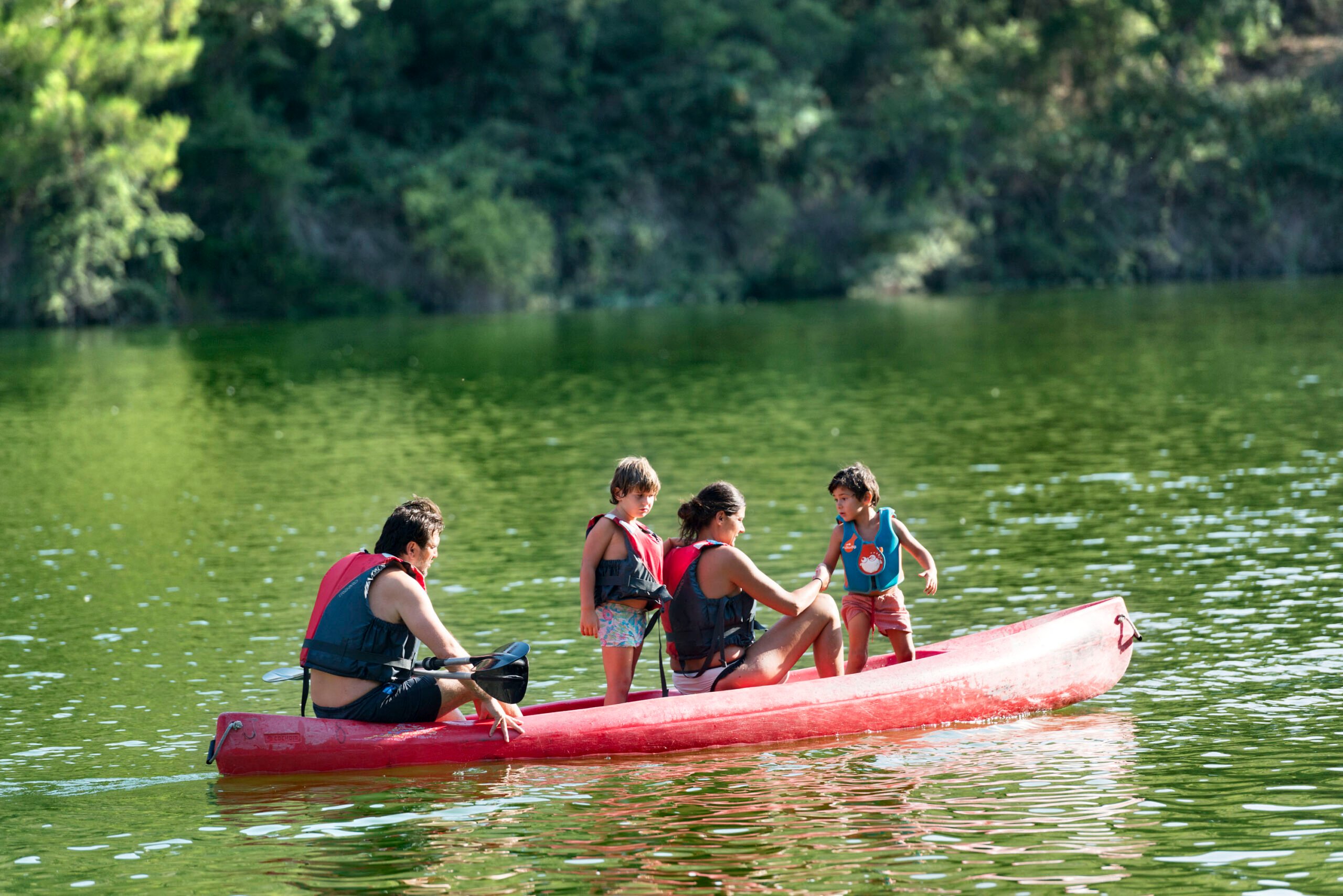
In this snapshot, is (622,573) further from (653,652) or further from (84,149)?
(84,149)

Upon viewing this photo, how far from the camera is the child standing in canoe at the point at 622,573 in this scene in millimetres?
8305

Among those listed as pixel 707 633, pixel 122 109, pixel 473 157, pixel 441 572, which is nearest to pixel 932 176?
pixel 473 157

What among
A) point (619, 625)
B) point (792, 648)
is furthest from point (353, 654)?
point (792, 648)

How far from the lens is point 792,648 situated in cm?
880

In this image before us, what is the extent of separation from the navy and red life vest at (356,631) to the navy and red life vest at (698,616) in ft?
4.35

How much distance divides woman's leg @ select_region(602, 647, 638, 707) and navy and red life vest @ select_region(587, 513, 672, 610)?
0.30m

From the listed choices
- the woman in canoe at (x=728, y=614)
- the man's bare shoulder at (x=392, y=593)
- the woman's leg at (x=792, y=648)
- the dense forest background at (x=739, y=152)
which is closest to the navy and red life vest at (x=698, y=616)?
the woman in canoe at (x=728, y=614)

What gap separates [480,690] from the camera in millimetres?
8125

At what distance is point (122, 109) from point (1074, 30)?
3118 centimetres

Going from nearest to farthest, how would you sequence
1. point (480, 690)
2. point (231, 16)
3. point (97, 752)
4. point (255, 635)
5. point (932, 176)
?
point (480, 690) → point (97, 752) → point (255, 635) → point (231, 16) → point (932, 176)

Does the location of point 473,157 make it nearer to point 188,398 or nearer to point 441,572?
point 188,398

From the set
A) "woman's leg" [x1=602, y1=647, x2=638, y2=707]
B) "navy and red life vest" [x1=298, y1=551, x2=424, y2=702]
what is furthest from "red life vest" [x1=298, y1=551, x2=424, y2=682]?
"woman's leg" [x1=602, y1=647, x2=638, y2=707]

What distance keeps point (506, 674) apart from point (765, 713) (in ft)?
4.37

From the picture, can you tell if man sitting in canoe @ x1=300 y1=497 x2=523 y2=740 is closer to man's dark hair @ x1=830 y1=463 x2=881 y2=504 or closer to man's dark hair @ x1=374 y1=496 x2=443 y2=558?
man's dark hair @ x1=374 y1=496 x2=443 y2=558
